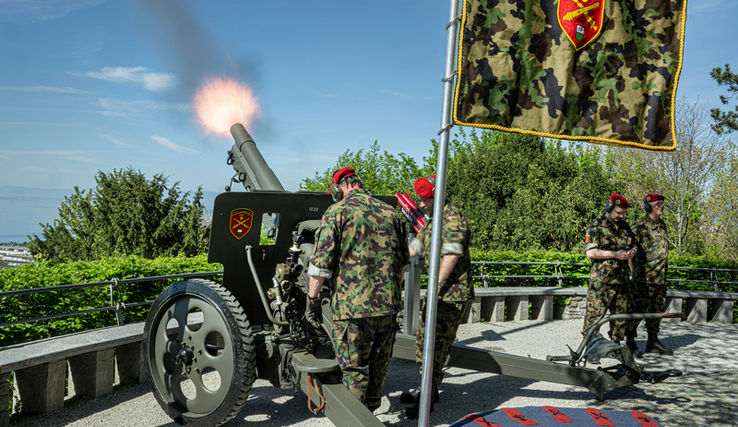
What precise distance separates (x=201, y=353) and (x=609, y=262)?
4.87 meters

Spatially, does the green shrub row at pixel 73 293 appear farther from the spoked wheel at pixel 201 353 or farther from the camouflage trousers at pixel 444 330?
the camouflage trousers at pixel 444 330

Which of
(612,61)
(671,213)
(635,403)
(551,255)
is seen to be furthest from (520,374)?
(671,213)

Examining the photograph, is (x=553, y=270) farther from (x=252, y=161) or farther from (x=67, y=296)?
(x=67, y=296)

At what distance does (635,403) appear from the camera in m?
4.84

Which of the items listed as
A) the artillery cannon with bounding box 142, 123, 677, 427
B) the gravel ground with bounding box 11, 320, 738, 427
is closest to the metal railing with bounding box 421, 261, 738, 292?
the gravel ground with bounding box 11, 320, 738, 427

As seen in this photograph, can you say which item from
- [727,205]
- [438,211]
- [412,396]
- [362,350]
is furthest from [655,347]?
[727,205]

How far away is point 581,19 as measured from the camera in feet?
9.63

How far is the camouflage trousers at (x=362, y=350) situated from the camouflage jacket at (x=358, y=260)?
3.6 inches

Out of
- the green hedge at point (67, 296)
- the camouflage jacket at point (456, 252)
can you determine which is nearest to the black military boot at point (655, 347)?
the camouflage jacket at point (456, 252)

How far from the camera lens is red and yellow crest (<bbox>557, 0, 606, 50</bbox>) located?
2.90 meters

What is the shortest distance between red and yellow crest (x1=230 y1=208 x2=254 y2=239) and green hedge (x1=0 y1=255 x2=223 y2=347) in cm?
286

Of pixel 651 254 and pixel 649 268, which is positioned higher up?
pixel 651 254

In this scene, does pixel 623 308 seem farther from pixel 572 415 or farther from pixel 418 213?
pixel 572 415

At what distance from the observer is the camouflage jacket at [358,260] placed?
3.40m
